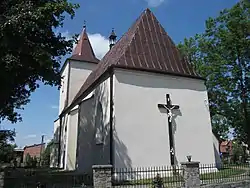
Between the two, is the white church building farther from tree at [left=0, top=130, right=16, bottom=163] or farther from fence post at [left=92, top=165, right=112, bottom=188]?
tree at [left=0, top=130, right=16, bottom=163]

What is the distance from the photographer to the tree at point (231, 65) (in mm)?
19375

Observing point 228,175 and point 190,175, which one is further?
point 228,175

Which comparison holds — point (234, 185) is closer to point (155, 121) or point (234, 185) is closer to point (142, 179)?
point (142, 179)

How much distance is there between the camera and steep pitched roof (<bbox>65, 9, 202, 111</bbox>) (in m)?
13.5

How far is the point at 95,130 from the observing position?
50.6 ft

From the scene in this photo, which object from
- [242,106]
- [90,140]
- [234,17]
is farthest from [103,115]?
[234,17]

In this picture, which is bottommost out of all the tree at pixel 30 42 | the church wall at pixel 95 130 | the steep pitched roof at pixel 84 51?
the church wall at pixel 95 130

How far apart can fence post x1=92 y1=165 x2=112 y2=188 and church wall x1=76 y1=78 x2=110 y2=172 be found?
3827 mm

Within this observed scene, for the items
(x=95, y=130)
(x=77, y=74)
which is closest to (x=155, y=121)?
(x=95, y=130)

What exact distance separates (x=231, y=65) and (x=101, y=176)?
53.4 feet

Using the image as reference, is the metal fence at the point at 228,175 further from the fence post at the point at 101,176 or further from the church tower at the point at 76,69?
the church tower at the point at 76,69

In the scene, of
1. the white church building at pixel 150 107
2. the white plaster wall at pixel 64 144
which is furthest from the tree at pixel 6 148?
the white church building at pixel 150 107

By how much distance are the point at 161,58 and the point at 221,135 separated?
532 inches

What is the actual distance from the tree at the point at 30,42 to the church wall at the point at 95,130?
9.63 ft
